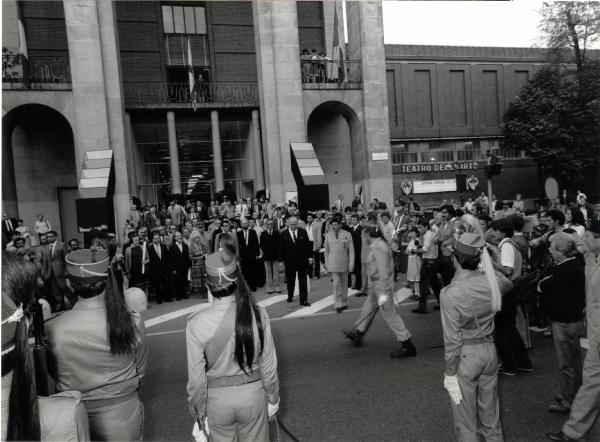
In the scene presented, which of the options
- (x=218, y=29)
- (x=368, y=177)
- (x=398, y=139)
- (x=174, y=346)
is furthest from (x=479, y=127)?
(x=174, y=346)

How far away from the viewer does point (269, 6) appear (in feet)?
65.2

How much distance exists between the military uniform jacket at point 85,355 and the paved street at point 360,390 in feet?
6.62

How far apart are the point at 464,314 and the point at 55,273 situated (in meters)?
9.46

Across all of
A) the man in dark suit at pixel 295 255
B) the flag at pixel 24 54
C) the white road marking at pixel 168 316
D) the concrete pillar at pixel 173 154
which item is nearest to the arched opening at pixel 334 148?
the concrete pillar at pixel 173 154

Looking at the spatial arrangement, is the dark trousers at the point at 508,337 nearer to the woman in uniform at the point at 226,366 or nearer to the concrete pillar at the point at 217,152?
the woman in uniform at the point at 226,366

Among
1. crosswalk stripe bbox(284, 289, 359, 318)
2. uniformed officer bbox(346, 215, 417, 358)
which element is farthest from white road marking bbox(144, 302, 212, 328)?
uniformed officer bbox(346, 215, 417, 358)

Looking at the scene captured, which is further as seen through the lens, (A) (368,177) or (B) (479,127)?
(B) (479,127)

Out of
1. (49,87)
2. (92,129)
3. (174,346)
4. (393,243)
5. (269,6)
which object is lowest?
(174,346)

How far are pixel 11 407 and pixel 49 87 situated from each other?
19.1 meters

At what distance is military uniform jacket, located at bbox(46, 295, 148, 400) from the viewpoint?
277 cm

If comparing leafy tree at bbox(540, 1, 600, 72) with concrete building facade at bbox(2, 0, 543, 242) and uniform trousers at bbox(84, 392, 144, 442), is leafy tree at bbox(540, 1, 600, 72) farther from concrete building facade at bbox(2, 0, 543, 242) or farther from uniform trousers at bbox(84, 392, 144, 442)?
uniform trousers at bbox(84, 392, 144, 442)

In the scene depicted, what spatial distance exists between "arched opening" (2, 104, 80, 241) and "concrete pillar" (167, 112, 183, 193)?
4532 mm

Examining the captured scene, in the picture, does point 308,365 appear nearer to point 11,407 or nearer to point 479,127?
point 11,407

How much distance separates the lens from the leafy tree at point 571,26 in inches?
1136
